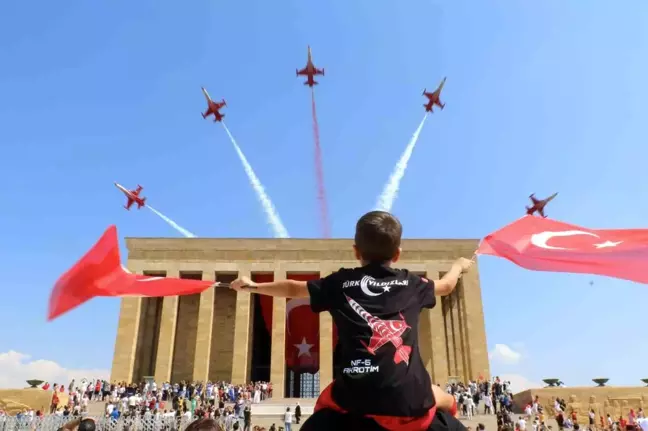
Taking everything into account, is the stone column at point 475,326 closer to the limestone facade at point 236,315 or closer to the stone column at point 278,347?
the limestone facade at point 236,315

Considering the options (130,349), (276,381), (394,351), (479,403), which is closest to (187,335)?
(130,349)

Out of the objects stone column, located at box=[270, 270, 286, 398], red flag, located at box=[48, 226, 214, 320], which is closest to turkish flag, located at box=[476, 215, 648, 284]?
red flag, located at box=[48, 226, 214, 320]

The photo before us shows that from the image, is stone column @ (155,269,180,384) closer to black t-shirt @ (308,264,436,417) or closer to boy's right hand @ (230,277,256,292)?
boy's right hand @ (230,277,256,292)

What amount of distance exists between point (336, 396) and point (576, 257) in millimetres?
3492

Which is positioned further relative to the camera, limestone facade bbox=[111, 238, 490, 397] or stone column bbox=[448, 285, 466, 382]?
stone column bbox=[448, 285, 466, 382]

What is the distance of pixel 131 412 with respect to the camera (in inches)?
1089

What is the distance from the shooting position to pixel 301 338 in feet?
135

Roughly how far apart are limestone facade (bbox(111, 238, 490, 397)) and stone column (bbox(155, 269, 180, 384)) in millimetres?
75

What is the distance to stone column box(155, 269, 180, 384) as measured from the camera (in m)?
39.2

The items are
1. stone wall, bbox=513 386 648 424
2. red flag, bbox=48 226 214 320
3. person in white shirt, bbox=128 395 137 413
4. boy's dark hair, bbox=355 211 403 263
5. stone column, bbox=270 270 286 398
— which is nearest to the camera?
boy's dark hair, bbox=355 211 403 263

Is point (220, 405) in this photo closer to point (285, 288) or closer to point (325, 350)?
point (325, 350)

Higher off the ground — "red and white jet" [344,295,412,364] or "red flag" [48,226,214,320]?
"red flag" [48,226,214,320]

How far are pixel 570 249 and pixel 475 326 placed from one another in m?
39.1

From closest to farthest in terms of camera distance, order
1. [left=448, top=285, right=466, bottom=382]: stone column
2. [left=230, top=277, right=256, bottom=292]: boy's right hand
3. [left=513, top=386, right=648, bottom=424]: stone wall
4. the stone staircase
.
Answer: [left=230, top=277, right=256, bottom=292]: boy's right hand < the stone staircase < [left=513, top=386, right=648, bottom=424]: stone wall < [left=448, top=285, right=466, bottom=382]: stone column
